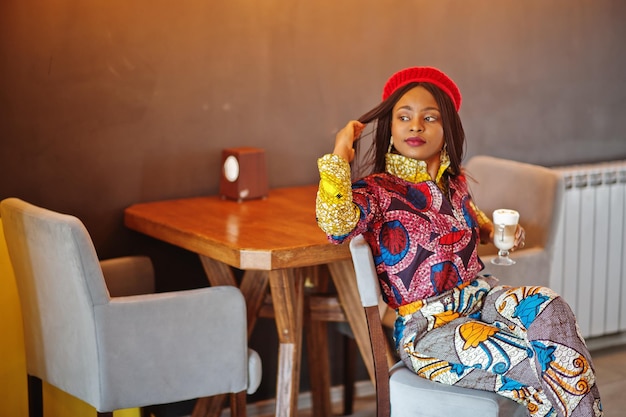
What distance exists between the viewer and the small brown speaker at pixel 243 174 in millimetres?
3158

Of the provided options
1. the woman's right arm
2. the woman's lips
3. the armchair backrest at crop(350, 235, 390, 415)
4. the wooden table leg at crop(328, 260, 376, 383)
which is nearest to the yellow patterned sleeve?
the woman's right arm

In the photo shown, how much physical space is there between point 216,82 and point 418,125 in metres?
0.96

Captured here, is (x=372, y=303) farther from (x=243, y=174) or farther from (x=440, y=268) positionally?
(x=243, y=174)

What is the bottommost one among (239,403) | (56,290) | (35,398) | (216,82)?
(35,398)

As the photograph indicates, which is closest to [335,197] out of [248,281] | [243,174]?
[248,281]

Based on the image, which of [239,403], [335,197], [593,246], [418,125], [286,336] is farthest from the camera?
[593,246]

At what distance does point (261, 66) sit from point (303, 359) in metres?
1.11

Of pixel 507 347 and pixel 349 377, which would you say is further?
pixel 349 377

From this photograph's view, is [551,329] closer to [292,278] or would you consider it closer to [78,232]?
[292,278]

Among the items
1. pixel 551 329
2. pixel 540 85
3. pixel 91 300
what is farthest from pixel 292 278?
pixel 540 85

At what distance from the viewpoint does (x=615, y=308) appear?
13.4 ft

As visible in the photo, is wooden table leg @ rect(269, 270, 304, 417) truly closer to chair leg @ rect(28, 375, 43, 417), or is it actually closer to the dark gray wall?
the dark gray wall

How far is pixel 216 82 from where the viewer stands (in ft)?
10.6

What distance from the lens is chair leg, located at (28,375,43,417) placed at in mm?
2967
